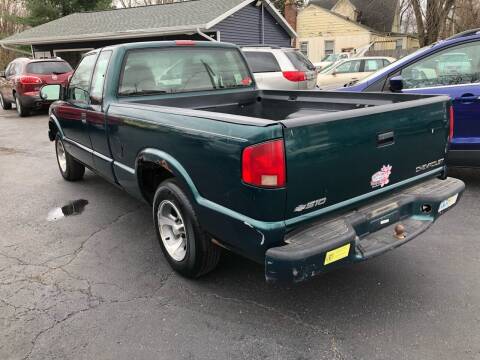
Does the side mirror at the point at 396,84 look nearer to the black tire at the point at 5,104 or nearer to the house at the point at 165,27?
the house at the point at 165,27

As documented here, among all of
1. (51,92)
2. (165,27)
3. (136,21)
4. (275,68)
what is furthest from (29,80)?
(51,92)

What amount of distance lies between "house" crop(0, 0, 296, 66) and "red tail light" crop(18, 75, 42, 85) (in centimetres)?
553

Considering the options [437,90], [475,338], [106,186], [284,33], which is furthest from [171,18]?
[475,338]

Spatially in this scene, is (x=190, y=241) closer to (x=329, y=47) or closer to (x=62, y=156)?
(x=62, y=156)

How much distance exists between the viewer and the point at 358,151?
2.62m

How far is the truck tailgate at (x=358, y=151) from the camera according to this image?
2.36 m

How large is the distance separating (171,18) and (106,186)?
14.1m

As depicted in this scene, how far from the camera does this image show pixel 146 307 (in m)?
3.02

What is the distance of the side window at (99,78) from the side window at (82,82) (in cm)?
17

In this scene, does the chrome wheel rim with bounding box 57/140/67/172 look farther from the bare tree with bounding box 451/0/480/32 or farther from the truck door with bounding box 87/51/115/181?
the bare tree with bounding box 451/0/480/32

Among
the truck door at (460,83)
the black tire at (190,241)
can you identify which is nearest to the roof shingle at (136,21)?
the truck door at (460,83)

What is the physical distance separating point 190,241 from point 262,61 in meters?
7.98

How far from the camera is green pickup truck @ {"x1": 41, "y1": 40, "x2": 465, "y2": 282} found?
7.72 feet

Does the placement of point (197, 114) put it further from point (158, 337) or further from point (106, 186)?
point (106, 186)
